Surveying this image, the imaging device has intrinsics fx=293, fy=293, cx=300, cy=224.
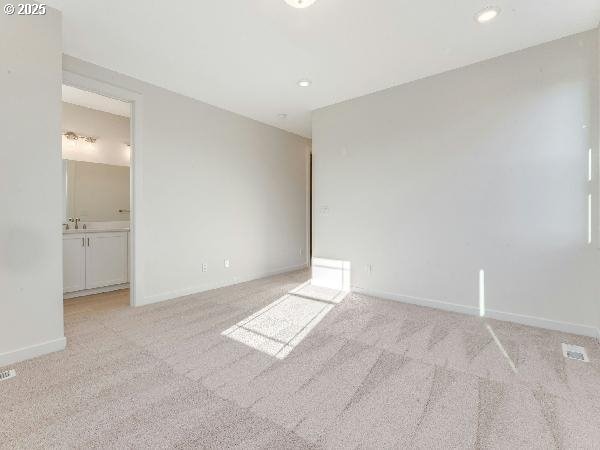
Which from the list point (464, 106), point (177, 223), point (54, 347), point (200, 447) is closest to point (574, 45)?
point (464, 106)

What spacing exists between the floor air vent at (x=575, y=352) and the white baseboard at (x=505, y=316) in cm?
34

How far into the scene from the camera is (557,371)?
6.64 feet

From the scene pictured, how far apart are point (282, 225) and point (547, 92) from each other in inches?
160

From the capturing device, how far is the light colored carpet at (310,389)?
1435 millimetres

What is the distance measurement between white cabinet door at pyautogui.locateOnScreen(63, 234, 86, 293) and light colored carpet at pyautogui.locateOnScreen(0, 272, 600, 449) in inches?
47.8

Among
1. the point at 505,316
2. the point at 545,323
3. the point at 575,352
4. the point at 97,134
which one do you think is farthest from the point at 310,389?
the point at 97,134

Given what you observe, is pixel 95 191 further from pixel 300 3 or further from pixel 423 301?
pixel 423 301

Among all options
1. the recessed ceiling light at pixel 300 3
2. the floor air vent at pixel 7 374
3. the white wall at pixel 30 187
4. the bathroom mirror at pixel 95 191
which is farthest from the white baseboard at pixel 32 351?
the recessed ceiling light at pixel 300 3

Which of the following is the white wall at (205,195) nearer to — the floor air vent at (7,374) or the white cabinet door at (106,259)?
the white cabinet door at (106,259)

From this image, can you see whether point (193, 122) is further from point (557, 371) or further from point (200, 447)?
point (557, 371)

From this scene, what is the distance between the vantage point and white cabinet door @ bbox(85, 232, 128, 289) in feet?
13.1

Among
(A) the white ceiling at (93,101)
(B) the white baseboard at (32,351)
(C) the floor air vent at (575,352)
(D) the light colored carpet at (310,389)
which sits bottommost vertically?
(D) the light colored carpet at (310,389)

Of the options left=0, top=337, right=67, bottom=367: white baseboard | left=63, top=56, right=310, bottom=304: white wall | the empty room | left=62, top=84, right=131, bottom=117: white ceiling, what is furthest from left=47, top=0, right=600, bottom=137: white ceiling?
left=0, top=337, right=67, bottom=367: white baseboard

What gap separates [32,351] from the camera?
2217 mm
